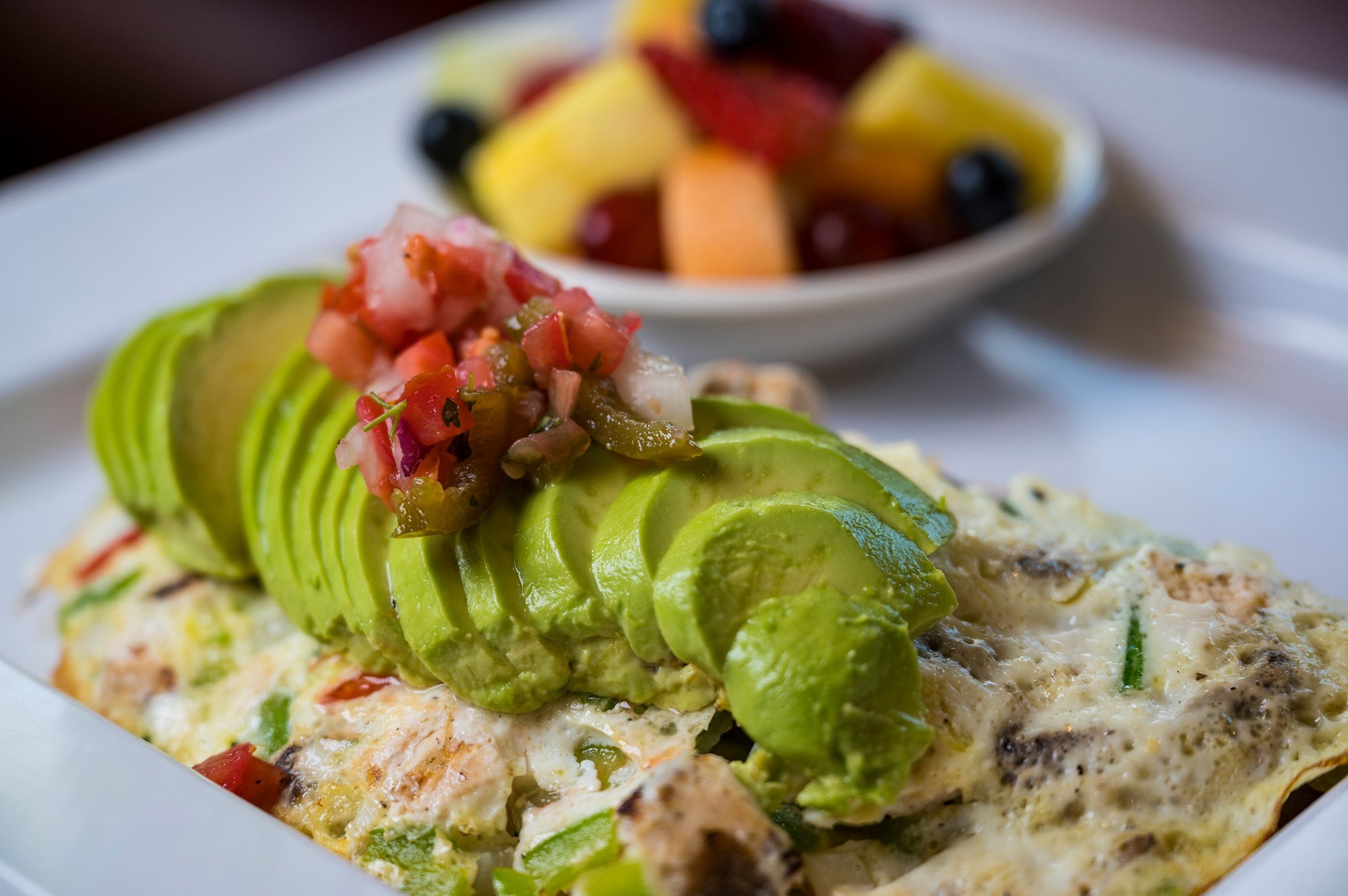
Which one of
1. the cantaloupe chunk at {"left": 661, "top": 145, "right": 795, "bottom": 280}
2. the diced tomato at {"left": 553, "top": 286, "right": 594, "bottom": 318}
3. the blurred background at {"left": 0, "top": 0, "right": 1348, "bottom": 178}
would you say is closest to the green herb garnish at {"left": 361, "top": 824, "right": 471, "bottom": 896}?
the diced tomato at {"left": 553, "top": 286, "right": 594, "bottom": 318}

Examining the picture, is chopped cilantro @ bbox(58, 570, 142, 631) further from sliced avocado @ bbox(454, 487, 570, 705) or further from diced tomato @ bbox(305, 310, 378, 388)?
sliced avocado @ bbox(454, 487, 570, 705)

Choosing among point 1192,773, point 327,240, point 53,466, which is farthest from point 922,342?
point 53,466

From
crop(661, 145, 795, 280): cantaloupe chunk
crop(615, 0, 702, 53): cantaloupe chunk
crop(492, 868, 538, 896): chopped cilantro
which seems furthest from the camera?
crop(615, 0, 702, 53): cantaloupe chunk

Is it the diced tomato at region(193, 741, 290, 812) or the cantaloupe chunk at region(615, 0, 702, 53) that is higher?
the cantaloupe chunk at region(615, 0, 702, 53)

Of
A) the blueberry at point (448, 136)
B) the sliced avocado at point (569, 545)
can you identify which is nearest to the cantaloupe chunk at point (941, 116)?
the blueberry at point (448, 136)

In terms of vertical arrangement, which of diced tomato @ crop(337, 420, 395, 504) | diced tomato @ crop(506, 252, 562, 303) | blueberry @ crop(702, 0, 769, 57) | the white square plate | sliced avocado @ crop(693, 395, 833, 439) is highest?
blueberry @ crop(702, 0, 769, 57)

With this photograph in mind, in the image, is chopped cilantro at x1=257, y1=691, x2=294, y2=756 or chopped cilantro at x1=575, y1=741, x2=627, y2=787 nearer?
chopped cilantro at x1=575, y1=741, x2=627, y2=787

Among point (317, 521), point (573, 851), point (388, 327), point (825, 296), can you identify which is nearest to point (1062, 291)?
point (825, 296)
